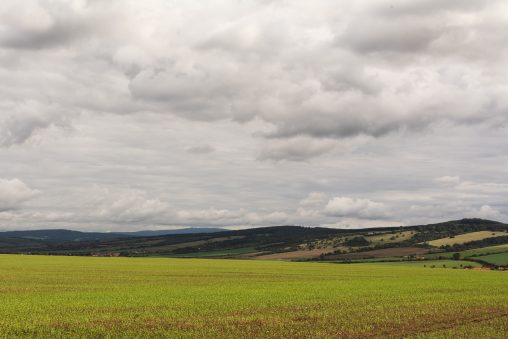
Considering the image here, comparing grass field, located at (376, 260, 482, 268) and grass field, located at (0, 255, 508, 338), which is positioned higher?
grass field, located at (0, 255, 508, 338)

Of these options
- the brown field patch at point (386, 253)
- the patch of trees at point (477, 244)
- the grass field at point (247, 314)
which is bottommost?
the brown field patch at point (386, 253)

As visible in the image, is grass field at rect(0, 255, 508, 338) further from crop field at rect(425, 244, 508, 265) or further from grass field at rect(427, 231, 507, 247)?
grass field at rect(427, 231, 507, 247)

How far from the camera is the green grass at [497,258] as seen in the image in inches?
5118

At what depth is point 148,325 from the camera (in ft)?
90.0

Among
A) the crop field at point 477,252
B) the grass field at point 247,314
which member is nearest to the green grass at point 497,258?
the crop field at point 477,252

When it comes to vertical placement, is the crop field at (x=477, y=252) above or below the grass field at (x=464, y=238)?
below

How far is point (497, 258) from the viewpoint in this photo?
139000mm

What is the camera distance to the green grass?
427 ft

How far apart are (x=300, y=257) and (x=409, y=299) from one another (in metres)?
145

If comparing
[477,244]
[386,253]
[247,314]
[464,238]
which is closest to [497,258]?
[477,244]

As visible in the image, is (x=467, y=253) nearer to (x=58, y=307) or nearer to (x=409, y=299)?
(x=409, y=299)

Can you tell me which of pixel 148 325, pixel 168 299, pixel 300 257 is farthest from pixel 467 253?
pixel 148 325

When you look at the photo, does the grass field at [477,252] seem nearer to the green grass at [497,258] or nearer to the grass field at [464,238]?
the green grass at [497,258]

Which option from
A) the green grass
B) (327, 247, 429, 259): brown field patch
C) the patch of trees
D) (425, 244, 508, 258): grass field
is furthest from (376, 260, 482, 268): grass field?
the patch of trees
